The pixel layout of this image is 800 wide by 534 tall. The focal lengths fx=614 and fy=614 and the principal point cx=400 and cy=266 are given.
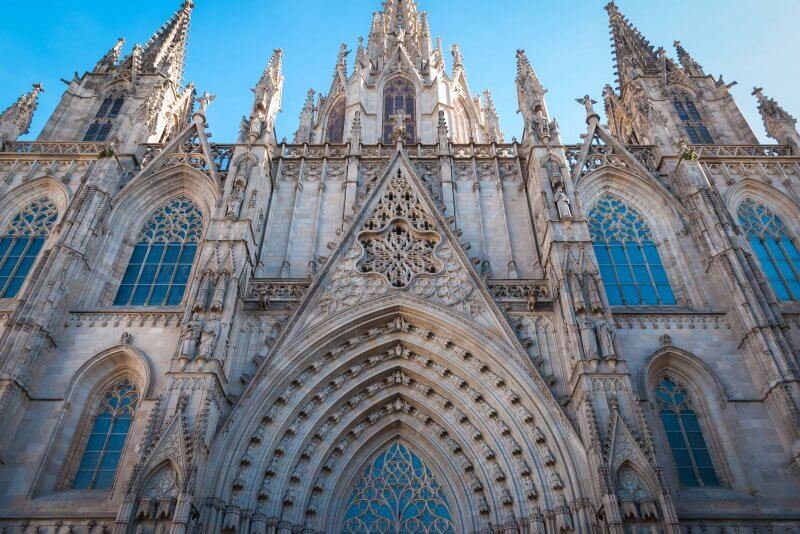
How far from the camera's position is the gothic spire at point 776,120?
21.5 meters

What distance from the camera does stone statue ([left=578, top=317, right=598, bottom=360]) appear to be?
530 inches

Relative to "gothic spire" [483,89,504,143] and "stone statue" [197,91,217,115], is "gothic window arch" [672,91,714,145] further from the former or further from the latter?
"stone statue" [197,91,217,115]

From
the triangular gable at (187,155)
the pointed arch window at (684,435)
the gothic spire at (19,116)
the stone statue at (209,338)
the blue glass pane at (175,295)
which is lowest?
the pointed arch window at (684,435)

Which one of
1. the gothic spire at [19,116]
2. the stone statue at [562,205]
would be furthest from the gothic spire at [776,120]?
the gothic spire at [19,116]

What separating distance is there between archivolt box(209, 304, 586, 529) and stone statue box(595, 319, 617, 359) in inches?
73.4

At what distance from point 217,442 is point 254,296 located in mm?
4109

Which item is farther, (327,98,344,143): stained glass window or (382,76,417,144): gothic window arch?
(327,98,344,143): stained glass window

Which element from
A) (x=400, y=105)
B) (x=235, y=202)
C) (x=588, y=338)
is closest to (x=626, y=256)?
(x=588, y=338)

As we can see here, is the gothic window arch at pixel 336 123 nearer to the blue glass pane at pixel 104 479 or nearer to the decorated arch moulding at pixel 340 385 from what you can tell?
the decorated arch moulding at pixel 340 385

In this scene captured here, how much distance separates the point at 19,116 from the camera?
71.9 ft

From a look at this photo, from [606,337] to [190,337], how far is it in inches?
364

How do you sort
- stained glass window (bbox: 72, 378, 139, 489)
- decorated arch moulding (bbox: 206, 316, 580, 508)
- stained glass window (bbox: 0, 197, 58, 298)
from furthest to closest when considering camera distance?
stained glass window (bbox: 0, 197, 58, 298) → decorated arch moulding (bbox: 206, 316, 580, 508) → stained glass window (bbox: 72, 378, 139, 489)

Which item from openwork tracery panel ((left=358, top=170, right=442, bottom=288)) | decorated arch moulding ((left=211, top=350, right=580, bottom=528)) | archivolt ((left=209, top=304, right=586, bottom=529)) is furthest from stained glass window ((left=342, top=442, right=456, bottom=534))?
openwork tracery panel ((left=358, top=170, right=442, bottom=288))

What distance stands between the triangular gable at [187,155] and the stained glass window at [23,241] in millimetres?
3203
